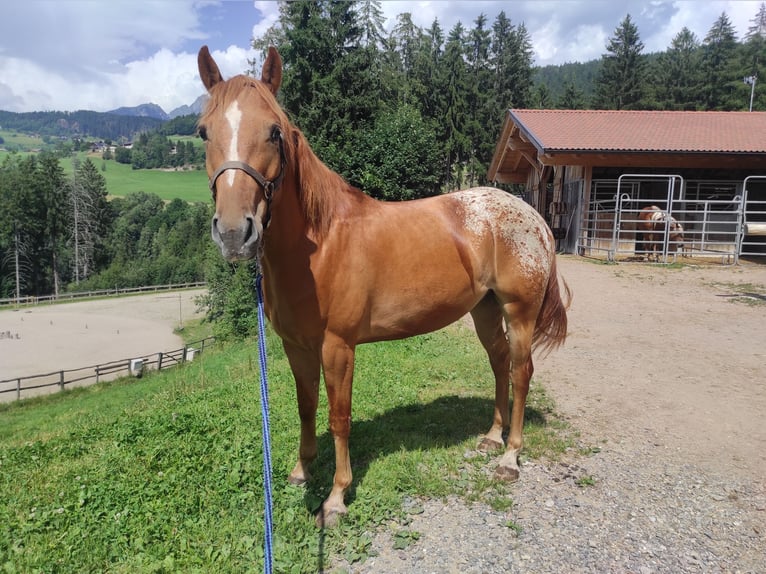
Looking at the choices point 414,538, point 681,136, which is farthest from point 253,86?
point 681,136

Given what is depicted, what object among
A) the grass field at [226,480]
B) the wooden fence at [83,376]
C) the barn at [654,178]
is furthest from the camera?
the wooden fence at [83,376]

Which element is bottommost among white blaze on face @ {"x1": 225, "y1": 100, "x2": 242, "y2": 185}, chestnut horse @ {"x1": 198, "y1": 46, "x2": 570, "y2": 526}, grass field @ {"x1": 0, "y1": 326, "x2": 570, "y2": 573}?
grass field @ {"x1": 0, "y1": 326, "x2": 570, "y2": 573}

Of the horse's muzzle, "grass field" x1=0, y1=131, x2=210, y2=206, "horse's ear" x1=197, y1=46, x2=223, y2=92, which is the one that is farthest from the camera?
"grass field" x1=0, y1=131, x2=210, y2=206

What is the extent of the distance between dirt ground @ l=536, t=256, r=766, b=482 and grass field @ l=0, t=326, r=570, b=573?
62cm

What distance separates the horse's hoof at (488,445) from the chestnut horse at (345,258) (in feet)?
0.03

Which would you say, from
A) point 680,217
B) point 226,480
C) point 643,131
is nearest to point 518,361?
point 226,480

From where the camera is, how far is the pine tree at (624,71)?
1861 inches

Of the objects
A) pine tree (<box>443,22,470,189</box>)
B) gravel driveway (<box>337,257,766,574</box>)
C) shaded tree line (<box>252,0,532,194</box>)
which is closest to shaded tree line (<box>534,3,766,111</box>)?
pine tree (<box>443,22,470,189</box>)

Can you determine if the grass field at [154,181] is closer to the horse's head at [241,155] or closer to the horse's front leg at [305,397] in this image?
the horse's front leg at [305,397]

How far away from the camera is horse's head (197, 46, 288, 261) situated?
1852mm

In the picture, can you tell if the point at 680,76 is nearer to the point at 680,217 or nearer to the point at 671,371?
the point at 680,217

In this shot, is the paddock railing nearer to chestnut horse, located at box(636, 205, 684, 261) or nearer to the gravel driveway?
chestnut horse, located at box(636, 205, 684, 261)

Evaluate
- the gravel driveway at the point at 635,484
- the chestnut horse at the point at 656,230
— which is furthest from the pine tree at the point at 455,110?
the gravel driveway at the point at 635,484

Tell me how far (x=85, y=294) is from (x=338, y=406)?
5715 centimetres
